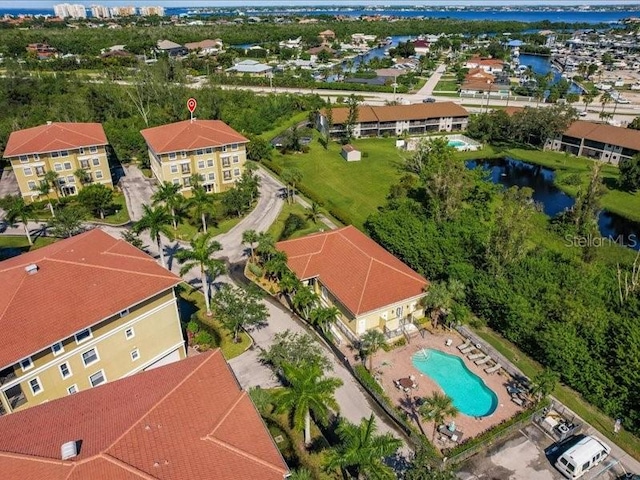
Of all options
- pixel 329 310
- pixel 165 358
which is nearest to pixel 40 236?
pixel 165 358

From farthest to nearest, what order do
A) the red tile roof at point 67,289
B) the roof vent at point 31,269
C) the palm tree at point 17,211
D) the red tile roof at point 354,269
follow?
the palm tree at point 17,211
the red tile roof at point 354,269
the roof vent at point 31,269
the red tile roof at point 67,289

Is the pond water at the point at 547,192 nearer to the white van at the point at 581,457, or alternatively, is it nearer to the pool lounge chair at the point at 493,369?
the pool lounge chair at the point at 493,369

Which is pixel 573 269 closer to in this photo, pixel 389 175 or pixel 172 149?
pixel 389 175

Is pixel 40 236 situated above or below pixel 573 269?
below

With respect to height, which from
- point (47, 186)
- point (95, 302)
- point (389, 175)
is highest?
point (95, 302)

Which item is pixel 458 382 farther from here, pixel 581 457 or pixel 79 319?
pixel 79 319

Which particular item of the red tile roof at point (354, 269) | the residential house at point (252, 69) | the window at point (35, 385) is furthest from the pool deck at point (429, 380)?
the residential house at point (252, 69)
